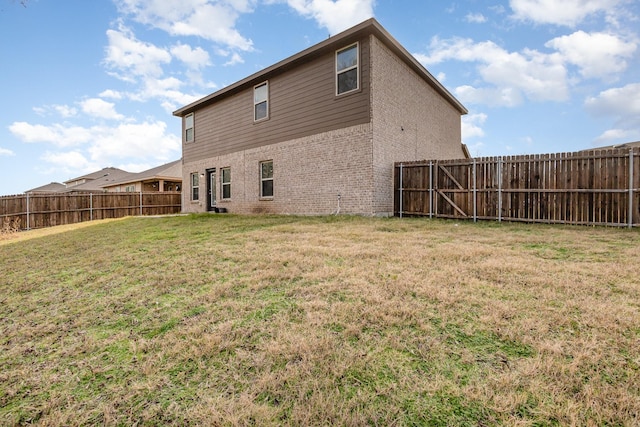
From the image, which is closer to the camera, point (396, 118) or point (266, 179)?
point (396, 118)

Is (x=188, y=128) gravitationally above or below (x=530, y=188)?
above

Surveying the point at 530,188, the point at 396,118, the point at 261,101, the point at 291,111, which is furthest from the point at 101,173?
the point at 530,188

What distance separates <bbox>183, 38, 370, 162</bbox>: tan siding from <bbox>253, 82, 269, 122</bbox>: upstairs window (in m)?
0.24

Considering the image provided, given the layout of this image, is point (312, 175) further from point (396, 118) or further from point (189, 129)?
point (189, 129)

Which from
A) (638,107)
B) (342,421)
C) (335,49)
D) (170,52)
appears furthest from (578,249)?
(638,107)

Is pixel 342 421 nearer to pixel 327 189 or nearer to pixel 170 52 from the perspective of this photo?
pixel 327 189

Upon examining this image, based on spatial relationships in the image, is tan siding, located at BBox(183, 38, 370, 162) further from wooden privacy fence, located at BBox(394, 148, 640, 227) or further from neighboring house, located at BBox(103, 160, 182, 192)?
neighboring house, located at BBox(103, 160, 182, 192)

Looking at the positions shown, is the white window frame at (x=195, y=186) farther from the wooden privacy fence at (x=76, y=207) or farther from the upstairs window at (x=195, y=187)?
the wooden privacy fence at (x=76, y=207)

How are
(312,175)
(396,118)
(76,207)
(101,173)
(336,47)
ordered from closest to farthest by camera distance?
1. (336,47)
2. (396,118)
3. (312,175)
4. (76,207)
5. (101,173)

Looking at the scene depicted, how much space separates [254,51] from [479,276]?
13.4m

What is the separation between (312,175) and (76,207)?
13883mm

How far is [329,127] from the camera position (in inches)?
408

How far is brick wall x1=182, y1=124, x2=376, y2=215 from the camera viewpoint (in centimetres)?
966

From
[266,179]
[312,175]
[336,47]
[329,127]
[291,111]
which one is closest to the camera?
[336,47]
